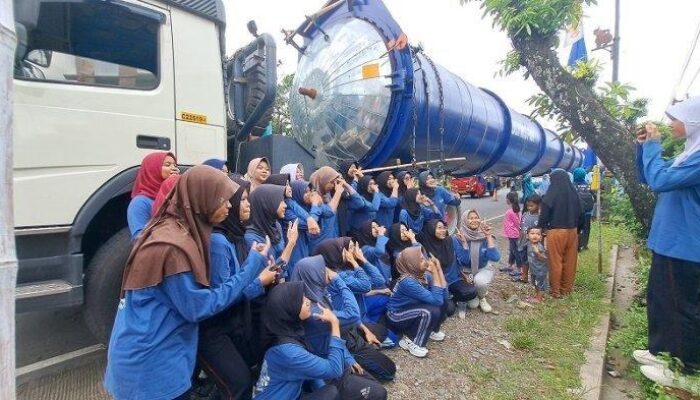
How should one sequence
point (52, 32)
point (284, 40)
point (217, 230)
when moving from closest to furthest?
point (217, 230) < point (52, 32) < point (284, 40)

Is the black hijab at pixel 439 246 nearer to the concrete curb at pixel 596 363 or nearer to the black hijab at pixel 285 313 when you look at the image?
the concrete curb at pixel 596 363

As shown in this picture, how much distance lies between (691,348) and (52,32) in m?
4.20

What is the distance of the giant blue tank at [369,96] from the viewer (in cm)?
441

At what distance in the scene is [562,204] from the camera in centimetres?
452

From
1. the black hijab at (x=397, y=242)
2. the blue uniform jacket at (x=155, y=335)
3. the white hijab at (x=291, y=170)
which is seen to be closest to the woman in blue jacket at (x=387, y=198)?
the black hijab at (x=397, y=242)

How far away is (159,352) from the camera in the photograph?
5.39 feet

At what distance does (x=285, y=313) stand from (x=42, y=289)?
1396 millimetres

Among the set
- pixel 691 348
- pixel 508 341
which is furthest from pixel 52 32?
pixel 691 348

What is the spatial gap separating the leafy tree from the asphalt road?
483 centimetres

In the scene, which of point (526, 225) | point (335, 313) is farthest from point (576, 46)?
point (335, 313)

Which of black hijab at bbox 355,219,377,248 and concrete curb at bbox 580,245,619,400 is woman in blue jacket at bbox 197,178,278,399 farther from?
concrete curb at bbox 580,245,619,400

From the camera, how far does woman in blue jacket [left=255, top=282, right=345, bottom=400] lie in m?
2.00

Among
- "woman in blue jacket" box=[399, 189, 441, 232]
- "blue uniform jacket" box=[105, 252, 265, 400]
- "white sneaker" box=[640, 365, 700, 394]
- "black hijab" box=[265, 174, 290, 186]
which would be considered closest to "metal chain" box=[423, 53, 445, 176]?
"woman in blue jacket" box=[399, 189, 441, 232]

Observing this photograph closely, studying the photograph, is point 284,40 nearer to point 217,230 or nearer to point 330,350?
point 217,230
